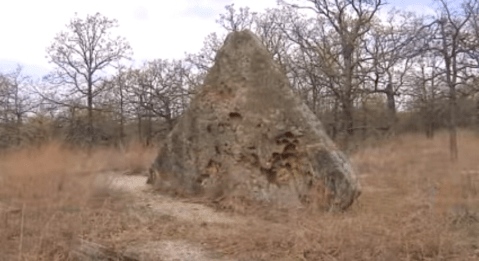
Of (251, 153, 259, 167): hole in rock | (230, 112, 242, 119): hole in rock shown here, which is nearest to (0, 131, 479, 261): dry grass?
(251, 153, 259, 167): hole in rock

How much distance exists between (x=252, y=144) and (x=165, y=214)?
1678 millimetres

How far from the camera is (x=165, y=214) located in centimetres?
621

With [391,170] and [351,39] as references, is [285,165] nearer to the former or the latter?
[391,170]

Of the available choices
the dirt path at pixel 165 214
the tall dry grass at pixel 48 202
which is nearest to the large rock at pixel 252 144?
the dirt path at pixel 165 214

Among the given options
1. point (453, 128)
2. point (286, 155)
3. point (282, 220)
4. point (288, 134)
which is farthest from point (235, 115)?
point (453, 128)

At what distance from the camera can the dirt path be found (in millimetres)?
4559

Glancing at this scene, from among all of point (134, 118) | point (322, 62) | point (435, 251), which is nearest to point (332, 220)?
point (435, 251)

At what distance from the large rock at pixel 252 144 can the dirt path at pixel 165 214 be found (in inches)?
17.3

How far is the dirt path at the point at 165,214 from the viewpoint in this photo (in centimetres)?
456

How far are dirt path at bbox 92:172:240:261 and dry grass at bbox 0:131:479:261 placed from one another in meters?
0.18

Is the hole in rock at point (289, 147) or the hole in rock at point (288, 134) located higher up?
the hole in rock at point (288, 134)

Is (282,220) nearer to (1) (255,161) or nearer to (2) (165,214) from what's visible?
(1) (255,161)

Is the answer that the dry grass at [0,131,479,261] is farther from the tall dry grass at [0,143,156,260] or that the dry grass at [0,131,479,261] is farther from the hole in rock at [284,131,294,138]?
the hole in rock at [284,131,294,138]

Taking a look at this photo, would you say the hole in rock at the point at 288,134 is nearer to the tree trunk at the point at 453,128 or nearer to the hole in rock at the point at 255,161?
the hole in rock at the point at 255,161
